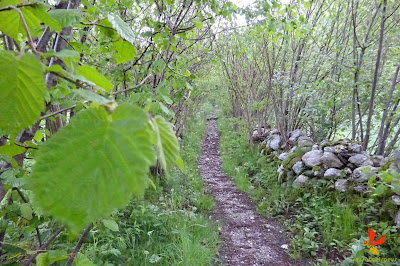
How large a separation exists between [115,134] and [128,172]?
0.05 metres

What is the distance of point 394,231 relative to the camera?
2895 mm

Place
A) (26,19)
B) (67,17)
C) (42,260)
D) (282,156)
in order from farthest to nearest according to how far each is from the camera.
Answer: (282,156)
(42,260)
(67,17)
(26,19)

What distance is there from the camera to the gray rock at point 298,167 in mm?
4617

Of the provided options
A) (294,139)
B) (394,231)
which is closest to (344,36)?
(294,139)

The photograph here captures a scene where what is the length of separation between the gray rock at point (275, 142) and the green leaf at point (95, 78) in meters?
6.09

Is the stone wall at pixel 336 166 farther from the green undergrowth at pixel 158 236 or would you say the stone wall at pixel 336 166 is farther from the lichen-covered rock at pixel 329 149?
the green undergrowth at pixel 158 236

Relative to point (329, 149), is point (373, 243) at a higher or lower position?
lower

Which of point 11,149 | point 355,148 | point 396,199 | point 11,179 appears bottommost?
point 396,199

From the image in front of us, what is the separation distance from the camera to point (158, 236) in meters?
3.13

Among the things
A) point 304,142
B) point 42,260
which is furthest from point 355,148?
point 42,260

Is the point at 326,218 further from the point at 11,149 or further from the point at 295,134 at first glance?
the point at 11,149

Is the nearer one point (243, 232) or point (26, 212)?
point (26, 212)

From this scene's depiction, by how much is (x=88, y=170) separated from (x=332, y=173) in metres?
4.48

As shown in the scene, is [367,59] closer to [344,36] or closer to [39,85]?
[344,36]
